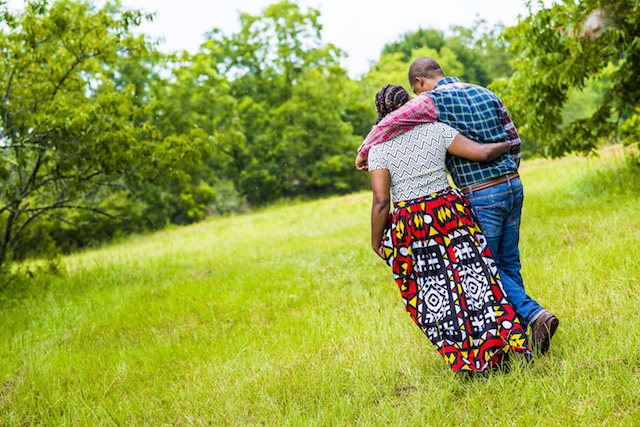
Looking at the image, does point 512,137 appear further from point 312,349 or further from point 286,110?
point 286,110

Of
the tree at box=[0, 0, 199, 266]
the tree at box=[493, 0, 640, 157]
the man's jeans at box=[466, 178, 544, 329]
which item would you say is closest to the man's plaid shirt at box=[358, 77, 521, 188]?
the man's jeans at box=[466, 178, 544, 329]

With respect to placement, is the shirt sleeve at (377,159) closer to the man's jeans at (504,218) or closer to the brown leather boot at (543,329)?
the man's jeans at (504,218)

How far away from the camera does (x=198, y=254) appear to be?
37.9ft

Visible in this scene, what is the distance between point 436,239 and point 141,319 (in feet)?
13.9

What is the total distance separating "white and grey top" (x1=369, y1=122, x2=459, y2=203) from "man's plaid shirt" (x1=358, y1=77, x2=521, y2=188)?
2.1 inches

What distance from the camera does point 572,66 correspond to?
24.5 feet

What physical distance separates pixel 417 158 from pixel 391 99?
1.48 ft

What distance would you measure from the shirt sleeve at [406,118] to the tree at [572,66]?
4.80 m

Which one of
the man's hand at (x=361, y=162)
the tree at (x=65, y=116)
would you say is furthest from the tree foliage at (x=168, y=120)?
the man's hand at (x=361, y=162)

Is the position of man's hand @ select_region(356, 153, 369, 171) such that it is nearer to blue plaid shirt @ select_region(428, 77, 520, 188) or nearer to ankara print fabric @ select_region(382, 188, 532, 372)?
ankara print fabric @ select_region(382, 188, 532, 372)

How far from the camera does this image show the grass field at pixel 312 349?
301 centimetres

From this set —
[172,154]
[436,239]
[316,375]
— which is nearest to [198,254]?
[172,154]

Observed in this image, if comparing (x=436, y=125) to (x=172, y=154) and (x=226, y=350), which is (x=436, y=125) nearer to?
(x=226, y=350)

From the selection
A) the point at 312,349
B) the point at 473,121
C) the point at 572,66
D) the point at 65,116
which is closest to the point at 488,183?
the point at 473,121
